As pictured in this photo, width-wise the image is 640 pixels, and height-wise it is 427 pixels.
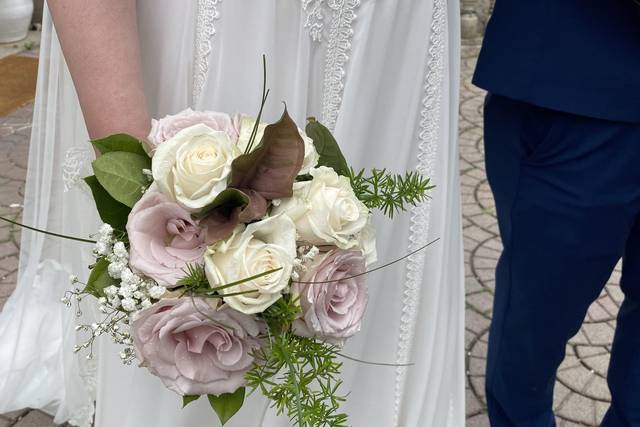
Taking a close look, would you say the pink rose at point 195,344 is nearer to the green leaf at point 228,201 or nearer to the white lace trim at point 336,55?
the green leaf at point 228,201

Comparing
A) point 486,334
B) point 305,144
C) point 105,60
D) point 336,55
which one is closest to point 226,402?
point 305,144

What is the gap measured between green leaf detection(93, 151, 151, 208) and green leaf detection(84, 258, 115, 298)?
0.09 m

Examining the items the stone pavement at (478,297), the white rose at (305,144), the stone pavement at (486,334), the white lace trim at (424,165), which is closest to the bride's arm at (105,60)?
the white rose at (305,144)

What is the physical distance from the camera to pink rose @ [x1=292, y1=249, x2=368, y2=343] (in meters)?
0.97

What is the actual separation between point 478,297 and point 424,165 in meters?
1.55

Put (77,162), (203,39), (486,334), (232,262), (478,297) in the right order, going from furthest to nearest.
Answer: (478,297)
(486,334)
(77,162)
(203,39)
(232,262)

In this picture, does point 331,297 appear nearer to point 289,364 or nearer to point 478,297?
point 289,364

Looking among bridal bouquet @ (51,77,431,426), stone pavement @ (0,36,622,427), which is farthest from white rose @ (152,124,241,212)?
stone pavement @ (0,36,622,427)

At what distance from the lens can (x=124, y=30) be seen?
48.0 inches

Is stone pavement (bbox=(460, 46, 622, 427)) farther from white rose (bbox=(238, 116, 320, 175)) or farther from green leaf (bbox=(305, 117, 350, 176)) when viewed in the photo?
white rose (bbox=(238, 116, 320, 175))

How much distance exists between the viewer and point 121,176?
1021 mm

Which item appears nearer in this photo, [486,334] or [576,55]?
[576,55]

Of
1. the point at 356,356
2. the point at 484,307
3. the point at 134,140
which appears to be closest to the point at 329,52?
the point at 134,140

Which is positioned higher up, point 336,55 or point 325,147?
point 336,55
